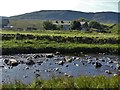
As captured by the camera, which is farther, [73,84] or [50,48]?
[50,48]

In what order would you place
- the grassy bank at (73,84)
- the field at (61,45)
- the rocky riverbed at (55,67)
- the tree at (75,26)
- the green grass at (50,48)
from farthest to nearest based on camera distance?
the tree at (75,26)
the field at (61,45)
the green grass at (50,48)
the rocky riverbed at (55,67)
the grassy bank at (73,84)

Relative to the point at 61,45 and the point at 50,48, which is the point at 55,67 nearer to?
the point at 50,48

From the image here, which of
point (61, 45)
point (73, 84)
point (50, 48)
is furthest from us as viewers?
point (61, 45)

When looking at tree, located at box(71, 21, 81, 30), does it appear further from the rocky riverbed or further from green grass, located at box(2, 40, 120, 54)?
the rocky riverbed

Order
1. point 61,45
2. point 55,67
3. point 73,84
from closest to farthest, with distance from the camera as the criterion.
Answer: point 73,84 < point 55,67 < point 61,45

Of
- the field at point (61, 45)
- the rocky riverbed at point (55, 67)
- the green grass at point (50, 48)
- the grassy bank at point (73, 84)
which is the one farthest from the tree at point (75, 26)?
the grassy bank at point (73, 84)

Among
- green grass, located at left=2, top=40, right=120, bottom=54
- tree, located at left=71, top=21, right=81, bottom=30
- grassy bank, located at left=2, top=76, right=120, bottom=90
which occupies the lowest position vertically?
green grass, located at left=2, top=40, right=120, bottom=54

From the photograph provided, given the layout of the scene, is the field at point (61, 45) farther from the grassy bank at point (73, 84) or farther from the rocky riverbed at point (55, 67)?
the grassy bank at point (73, 84)

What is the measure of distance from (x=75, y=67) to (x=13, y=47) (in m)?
17.1

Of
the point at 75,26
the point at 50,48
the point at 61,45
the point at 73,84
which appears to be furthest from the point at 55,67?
the point at 75,26

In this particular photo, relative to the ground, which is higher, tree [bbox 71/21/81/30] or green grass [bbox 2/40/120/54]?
tree [bbox 71/21/81/30]

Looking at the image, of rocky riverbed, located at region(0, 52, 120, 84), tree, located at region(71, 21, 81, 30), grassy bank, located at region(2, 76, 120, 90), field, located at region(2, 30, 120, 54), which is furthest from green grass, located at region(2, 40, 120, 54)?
tree, located at region(71, 21, 81, 30)

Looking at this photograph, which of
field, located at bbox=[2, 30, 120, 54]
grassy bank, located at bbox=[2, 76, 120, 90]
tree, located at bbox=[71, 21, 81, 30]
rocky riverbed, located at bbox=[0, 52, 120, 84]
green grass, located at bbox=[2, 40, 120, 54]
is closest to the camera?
grassy bank, located at bbox=[2, 76, 120, 90]

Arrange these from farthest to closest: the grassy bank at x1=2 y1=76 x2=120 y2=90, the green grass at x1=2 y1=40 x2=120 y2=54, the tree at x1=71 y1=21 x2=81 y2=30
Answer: the tree at x1=71 y1=21 x2=81 y2=30 → the green grass at x1=2 y1=40 x2=120 y2=54 → the grassy bank at x1=2 y1=76 x2=120 y2=90
